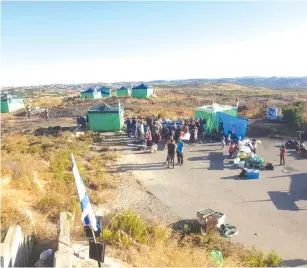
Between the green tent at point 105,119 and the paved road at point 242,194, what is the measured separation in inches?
237

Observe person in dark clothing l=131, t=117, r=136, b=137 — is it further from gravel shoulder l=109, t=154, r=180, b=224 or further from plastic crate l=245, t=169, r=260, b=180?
plastic crate l=245, t=169, r=260, b=180

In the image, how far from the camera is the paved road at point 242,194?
7910 millimetres

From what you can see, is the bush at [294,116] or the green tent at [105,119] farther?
the bush at [294,116]

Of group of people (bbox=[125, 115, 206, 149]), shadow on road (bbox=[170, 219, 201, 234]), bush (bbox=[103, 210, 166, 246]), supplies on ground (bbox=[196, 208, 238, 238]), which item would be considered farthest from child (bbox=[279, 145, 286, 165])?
bush (bbox=[103, 210, 166, 246])

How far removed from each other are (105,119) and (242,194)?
1289 centimetres

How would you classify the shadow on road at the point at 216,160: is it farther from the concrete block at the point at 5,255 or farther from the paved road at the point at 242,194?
the concrete block at the point at 5,255

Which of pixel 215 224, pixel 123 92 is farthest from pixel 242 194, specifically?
pixel 123 92

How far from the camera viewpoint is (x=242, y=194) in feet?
34.4

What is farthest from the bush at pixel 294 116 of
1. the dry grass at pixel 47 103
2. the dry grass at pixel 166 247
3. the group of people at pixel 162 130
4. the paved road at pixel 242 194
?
the dry grass at pixel 47 103

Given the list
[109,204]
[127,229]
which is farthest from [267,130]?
[127,229]

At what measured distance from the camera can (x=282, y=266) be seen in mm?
6684

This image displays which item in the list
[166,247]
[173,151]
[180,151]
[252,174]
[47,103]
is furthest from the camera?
[47,103]

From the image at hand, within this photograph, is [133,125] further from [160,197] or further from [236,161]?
[160,197]

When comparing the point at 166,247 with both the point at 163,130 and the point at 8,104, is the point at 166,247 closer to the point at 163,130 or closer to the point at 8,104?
the point at 163,130
